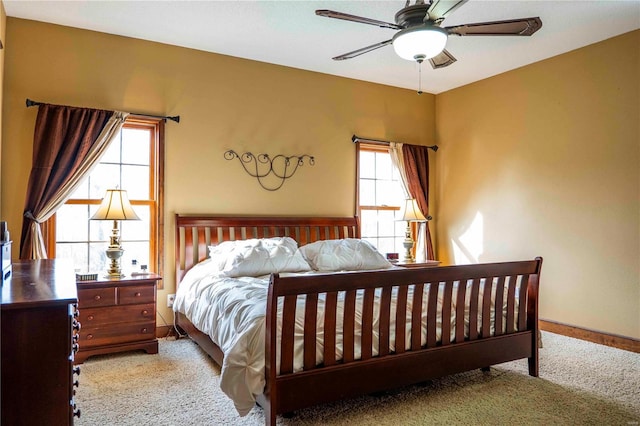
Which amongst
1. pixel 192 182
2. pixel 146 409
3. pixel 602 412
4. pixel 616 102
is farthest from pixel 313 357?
pixel 616 102

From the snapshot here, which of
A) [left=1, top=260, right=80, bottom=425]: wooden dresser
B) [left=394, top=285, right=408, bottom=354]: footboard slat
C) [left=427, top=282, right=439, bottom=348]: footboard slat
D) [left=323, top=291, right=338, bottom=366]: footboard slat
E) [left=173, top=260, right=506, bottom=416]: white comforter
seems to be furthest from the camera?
[left=427, top=282, right=439, bottom=348]: footboard slat

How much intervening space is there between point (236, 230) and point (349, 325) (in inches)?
87.1

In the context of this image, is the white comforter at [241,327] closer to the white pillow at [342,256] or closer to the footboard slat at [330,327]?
the footboard slat at [330,327]

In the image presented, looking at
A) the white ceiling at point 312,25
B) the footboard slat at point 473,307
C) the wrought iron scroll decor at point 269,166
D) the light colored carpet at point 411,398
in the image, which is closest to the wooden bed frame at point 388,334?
the footboard slat at point 473,307

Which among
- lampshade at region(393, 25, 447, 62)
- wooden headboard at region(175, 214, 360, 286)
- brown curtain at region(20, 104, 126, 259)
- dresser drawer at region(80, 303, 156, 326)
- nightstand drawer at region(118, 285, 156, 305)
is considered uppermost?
lampshade at region(393, 25, 447, 62)

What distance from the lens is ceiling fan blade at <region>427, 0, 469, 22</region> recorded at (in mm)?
2401

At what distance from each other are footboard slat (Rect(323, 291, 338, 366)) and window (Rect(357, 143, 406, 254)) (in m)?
2.93

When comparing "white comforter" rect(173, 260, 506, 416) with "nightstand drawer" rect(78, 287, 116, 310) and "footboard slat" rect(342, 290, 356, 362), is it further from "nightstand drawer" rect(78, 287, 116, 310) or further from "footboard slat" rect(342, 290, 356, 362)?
"nightstand drawer" rect(78, 287, 116, 310)

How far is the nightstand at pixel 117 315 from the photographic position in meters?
3.36

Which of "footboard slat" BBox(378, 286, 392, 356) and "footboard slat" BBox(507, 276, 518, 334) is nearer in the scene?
"footboard slat" BBox(378, 286, 392, 356)

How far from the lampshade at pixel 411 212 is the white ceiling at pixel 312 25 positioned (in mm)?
1506

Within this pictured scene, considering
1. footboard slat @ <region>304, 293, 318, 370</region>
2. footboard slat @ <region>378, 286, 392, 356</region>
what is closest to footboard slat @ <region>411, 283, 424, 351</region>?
footboard slat @ <region>378, 286, 392, 356</region>

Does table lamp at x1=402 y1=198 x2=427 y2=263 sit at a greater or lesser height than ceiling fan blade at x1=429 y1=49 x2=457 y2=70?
lesser

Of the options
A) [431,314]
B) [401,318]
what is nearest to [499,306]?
[431,314]
